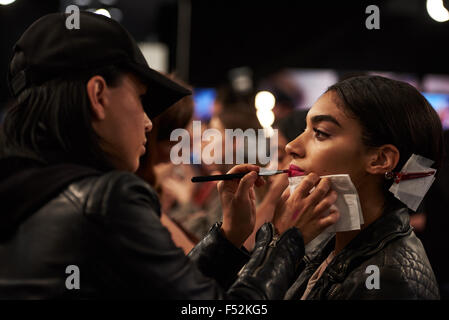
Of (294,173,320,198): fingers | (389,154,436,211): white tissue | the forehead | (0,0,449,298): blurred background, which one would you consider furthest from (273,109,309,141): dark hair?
(0,0,449,298): blurred background

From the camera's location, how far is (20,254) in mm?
1287

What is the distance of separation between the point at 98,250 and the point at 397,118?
1.10m

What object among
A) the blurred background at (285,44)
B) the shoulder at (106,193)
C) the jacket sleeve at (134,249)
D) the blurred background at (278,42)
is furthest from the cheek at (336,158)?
the blurred background at (285,44)

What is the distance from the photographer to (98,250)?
1.29m

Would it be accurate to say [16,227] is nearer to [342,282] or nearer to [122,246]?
[122,246]

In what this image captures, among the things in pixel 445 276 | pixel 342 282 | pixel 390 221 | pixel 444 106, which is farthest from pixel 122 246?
pixel 444 106

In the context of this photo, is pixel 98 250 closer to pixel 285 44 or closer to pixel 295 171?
pixel 295 171

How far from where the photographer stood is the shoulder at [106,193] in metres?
1.28

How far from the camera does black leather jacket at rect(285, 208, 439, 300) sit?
1610 mm

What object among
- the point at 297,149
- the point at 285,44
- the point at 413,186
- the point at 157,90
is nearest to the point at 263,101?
the point at 297,149

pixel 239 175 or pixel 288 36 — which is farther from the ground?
pixel 288 36

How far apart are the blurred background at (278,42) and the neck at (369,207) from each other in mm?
5839

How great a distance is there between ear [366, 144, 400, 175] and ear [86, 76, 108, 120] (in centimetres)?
96

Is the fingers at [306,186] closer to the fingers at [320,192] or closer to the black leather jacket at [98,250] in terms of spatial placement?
the fingers at [320,192]
